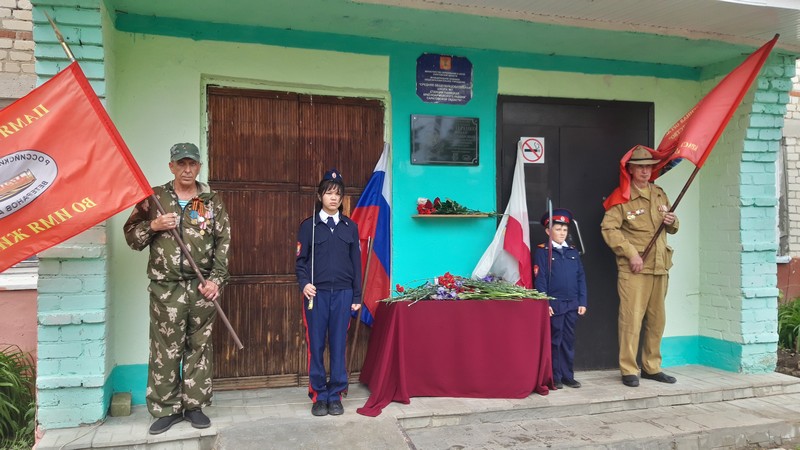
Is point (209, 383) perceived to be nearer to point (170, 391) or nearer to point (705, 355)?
point (170, 391)

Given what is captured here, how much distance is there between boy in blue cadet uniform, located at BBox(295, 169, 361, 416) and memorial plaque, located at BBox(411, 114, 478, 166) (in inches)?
44.8

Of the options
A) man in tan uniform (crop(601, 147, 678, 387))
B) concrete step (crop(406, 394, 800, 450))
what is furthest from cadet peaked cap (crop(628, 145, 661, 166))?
concrete step (crop(406, 394, 800, 450))

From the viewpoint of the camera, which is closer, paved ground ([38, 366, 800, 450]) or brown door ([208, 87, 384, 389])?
paved ground ([38, 366, 800, 450])

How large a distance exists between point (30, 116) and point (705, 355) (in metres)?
6.27

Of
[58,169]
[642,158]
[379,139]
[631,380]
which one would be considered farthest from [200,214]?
[631,380]

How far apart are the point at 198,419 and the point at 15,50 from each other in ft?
12.7

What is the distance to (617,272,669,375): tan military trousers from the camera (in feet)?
17.7

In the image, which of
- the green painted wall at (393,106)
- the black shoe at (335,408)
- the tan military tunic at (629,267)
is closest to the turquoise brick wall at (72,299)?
the green painted wall at (393,106)

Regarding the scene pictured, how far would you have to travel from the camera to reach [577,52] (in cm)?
570

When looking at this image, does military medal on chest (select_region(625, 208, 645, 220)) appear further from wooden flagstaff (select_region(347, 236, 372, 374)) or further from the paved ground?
wooden flagstaff (select_region(347, 236, 372, 374))

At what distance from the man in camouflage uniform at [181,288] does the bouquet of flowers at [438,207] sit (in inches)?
70.3

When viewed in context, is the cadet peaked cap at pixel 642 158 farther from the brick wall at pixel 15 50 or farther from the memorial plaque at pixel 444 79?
the brick wall at pixel 15 50

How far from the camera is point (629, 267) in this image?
539 centimetres

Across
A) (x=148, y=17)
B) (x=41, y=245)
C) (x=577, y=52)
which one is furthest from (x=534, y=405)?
(x=148, y=17)
